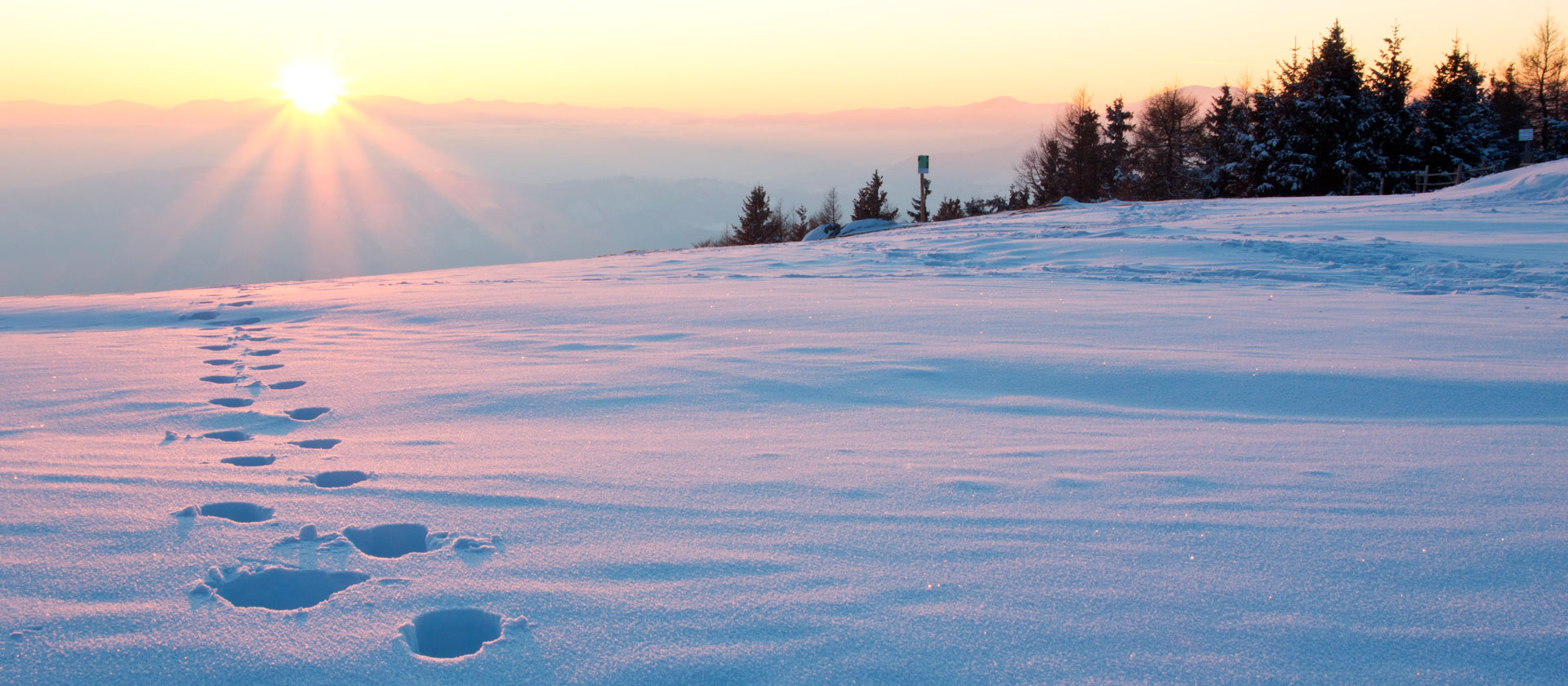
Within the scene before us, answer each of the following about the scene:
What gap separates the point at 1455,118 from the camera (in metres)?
31.2

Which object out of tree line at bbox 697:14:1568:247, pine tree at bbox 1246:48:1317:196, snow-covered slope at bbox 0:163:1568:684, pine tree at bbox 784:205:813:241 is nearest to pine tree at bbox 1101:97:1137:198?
tree line at bbox 697:14:1568:247

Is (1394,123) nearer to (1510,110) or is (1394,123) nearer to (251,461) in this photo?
(1510,110)

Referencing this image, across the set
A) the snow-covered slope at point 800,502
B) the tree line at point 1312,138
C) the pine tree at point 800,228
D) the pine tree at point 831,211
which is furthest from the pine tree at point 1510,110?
the snow-covered slope at point 800,502

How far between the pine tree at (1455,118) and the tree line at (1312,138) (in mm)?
50

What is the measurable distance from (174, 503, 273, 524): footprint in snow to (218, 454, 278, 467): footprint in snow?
42 cm

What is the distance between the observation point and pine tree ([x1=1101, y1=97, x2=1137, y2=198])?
38.3 metres

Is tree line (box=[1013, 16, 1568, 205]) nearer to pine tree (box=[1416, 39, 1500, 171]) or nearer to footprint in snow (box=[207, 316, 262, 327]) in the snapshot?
pine tree (box=[1416, 39, 1500, 171])

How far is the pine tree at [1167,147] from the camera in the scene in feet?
120

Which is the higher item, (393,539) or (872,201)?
(872,201)

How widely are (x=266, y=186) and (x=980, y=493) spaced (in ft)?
702

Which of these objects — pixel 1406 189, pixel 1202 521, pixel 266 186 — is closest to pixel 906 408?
pixel 1202 521

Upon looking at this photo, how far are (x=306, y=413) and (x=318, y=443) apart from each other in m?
0.52

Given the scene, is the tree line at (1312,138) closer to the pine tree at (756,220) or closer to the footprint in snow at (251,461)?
the pine tree at (756,220)

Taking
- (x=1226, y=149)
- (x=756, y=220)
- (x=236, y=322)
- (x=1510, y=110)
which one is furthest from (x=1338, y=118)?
(x=236, y=322)
